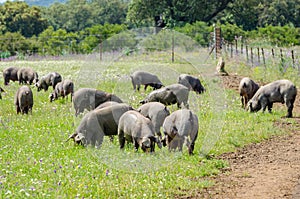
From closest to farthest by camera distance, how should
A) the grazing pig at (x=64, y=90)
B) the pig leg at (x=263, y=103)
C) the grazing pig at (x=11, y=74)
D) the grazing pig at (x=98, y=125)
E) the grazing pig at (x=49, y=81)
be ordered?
1. the grazing pig at (x=98, y=125)
2. the pig leg at (x=263, y=103)
3. the grazing pig at (x=64, y=90)
4. the grazing pig at (x=49, y=81)
5. the grazing pig at (x=11, y=74)

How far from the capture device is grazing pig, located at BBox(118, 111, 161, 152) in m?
9.71

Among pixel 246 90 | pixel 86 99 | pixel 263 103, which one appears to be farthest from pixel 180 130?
pixel 246 90

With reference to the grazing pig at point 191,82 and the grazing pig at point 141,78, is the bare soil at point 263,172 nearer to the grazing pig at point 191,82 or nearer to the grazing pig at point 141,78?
the grazing pig at point 191,82

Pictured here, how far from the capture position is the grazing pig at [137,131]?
9.71 metres

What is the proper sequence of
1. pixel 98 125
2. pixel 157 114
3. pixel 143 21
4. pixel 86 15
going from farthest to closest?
pixel 86 15, pixel 143 21, pixel 157 114, pixel 98 125

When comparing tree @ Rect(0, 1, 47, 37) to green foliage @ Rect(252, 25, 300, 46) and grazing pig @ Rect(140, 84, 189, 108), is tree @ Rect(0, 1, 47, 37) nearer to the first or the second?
green foliage @ Rect(252, 25, 300, 46)

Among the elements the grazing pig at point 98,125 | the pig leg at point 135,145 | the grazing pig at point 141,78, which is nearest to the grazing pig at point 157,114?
the grazing pig at point 98,125

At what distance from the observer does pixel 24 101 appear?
15336 millimetres

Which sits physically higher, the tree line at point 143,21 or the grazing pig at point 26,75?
the tree line at point 143,21

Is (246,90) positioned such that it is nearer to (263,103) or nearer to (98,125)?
(263,103)

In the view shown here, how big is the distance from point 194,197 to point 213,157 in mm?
2587

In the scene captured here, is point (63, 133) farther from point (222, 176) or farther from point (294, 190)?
point (294, 190)

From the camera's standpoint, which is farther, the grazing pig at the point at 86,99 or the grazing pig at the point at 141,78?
the grazing pig at the point at 141,78

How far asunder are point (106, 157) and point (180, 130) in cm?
140
